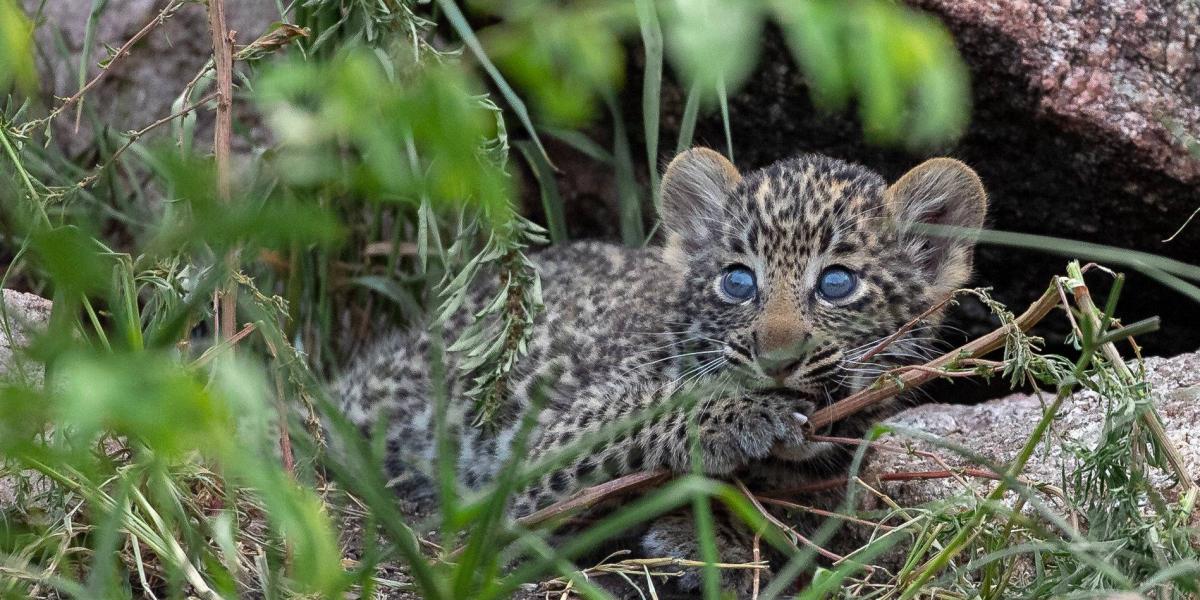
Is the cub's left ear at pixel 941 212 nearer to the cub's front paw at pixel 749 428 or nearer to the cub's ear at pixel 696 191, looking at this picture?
the cub's ear at pixel 696 191

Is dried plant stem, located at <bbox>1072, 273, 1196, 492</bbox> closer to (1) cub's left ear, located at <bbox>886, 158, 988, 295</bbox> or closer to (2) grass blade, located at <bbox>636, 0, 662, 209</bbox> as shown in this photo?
(1) cub's left ear, located at <bbox>886, 158, 988, 295</bbox>

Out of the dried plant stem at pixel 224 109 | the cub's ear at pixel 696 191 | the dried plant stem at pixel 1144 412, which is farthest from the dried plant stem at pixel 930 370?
the dried plant stem at pixel 224 109

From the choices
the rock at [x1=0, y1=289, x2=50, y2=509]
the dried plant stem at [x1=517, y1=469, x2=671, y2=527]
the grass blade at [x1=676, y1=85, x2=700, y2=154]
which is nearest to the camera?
the rock at [x1=0, y1=289, x2=50, y2=509]

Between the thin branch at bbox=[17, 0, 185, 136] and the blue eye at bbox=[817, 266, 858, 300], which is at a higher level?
the thin branch at bbox=[17, 0, 185, 136]

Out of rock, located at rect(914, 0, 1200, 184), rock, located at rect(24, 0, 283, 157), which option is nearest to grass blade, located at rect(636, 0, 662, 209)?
rock, located at rect(914, 0, 1200, 184)

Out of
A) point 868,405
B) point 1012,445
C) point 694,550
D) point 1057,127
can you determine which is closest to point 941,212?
point 1057,127

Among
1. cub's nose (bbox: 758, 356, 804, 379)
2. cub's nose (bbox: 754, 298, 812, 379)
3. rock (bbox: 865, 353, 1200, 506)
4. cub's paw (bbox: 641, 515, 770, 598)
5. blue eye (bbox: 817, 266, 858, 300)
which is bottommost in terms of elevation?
cub's paw (bbox: 641, 515, 770, 598)

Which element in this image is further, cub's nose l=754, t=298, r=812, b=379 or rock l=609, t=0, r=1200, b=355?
rock l=609, t=0, r=1200, b=355

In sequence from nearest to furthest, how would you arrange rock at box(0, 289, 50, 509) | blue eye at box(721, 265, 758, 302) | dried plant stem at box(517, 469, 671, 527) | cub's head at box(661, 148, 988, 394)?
rock at box(0, 289, 50, 509) < dried plant stem at box(517, 469, 671, 527) < cub's head at box(661, 148, 988, 394) < blue eye at box(721, 265, 758, 302)
